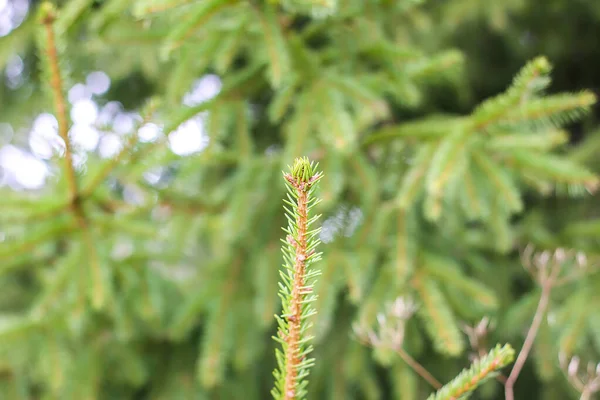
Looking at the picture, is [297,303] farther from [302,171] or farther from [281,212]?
[281,212]

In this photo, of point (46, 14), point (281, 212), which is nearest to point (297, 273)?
point (46, 14)

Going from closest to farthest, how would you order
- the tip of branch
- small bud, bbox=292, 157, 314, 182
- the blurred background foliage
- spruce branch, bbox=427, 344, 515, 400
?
small bud, bbox=292, 157, 314, 182 → spruce branch, bbox=427, 344, 515, 400 → the tip of branch → the blurred background foliage

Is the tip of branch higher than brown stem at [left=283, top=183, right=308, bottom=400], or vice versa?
the tip of branch

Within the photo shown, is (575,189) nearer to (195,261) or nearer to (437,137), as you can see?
(437,137)

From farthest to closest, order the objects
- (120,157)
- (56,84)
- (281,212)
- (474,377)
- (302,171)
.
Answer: (281,212) → (120,157) → (56,84) → (474,377) → (302,171)

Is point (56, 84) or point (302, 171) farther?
point (56, 84)

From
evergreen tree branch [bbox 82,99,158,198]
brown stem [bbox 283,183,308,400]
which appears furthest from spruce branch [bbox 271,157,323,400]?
evergreen tree branch [bbox 82,99,158,198]

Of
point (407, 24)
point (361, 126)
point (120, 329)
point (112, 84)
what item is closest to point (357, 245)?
point (361, 126)

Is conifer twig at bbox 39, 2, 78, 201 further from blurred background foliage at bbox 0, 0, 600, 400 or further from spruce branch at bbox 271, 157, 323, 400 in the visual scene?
spruce branch at bbox 271, 157, 323, 400
